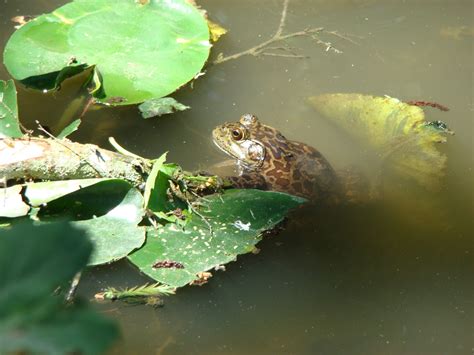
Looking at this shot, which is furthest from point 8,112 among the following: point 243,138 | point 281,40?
point 281,40

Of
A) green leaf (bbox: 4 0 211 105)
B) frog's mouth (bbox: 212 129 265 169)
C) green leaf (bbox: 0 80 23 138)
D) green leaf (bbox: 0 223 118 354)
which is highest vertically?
green leaf (bbox: 0 223 118 354)

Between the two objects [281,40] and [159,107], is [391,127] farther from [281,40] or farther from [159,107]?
[159,107]

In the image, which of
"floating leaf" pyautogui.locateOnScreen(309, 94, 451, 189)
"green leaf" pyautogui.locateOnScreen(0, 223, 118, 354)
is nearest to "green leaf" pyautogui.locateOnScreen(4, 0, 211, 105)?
"floating leaf" pyautogui.locateOnScreen(309, 94, 451, 189)

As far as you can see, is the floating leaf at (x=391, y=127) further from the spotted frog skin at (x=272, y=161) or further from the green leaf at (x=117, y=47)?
the green leaf at (x=117, y=47)

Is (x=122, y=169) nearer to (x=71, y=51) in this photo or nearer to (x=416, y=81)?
(x=71, y=51)

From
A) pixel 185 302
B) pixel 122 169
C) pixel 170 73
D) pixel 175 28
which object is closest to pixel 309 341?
pixel 185 302

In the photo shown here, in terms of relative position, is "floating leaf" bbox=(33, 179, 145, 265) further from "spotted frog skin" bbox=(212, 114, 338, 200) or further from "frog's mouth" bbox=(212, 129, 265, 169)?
"frog's mouth" bbox=(212, 129, 265, 169)
